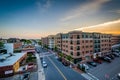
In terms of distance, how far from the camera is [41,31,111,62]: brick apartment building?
3525 centimetres

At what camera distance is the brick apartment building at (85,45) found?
35250 millimetres

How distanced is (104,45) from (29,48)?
4335cm

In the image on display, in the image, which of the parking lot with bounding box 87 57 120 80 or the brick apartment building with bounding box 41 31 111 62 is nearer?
the parking lot with bounding box 87 57 120 80

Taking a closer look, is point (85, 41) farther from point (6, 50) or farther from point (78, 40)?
point (6, 50)

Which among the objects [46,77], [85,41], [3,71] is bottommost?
[46,77]

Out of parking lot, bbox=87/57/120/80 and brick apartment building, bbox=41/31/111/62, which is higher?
brick apartment building, bbox=41/31/111/62

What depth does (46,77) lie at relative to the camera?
23.7m

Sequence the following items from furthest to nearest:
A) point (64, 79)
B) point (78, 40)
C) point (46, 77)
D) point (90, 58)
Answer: point (90, 58), point (78, 40), point (46, 77), point (64, 79)

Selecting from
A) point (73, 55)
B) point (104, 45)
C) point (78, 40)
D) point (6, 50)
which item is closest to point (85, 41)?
point (78, 40)

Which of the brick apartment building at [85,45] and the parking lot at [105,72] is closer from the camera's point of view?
the parking lot at [105,72]

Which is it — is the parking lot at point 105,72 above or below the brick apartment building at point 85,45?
below

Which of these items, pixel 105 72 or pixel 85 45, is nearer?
pixel 105 72

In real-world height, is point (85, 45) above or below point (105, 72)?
above

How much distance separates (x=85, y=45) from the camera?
3756cm
